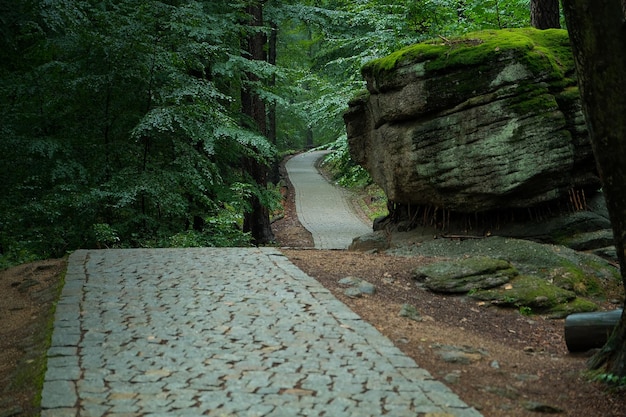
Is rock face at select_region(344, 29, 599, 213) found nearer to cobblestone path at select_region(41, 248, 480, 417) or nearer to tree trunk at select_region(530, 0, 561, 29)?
tree trunk at select_region(530, 0, 561, 29)

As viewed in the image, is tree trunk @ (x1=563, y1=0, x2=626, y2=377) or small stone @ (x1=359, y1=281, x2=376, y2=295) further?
small stone @ (x1=359, y1=281, x2=376, y2=295)

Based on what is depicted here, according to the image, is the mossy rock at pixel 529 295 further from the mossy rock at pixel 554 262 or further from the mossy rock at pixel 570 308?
the mossy rock at pixel 554 262

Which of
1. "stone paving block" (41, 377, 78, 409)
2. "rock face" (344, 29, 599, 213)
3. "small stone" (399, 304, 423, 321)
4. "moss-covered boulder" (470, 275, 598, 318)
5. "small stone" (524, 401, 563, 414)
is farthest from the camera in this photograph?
"rock face" (344, 29, 599, 213)

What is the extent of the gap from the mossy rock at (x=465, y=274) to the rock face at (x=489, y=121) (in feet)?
6.05

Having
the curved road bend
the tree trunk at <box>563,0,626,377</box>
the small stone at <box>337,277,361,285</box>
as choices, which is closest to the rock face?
the small stone at <box>337,277,361,285</box>

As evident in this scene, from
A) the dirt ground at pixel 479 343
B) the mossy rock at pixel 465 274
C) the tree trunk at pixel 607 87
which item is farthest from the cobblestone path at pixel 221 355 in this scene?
the tree trunk at pixel 607 87

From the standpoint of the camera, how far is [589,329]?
236 inches

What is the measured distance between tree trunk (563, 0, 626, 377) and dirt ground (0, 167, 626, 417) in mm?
629

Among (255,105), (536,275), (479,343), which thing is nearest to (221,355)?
(479,343)

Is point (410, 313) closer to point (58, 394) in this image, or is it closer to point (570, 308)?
point (570, 308)

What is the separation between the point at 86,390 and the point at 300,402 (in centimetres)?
161

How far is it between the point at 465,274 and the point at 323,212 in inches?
636

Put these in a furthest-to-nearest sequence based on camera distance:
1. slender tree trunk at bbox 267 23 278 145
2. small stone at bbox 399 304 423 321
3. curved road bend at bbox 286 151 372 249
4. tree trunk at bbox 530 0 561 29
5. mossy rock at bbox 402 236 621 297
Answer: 1. slender tree trunk at bbox 267 23 278 145
2. curved road bend at bbox 286 151 372 249
3. tree trunk at bbox 530 0 561 29
4. mossy rock at bbox 402 236 621 297
5. small stone at bbox 399 304 423 321

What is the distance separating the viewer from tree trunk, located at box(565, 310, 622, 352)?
5898 mm
